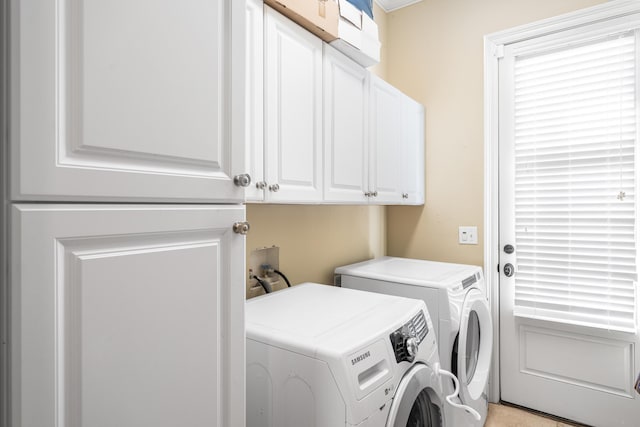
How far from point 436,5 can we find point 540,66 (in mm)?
830

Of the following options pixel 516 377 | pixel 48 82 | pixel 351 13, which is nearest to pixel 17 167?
pixel 48 82

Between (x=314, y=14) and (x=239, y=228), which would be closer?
(x=239, y=228)

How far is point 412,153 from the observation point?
7.75 feet

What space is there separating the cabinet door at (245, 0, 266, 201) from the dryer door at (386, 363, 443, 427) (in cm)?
77

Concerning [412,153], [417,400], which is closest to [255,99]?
[417,400]

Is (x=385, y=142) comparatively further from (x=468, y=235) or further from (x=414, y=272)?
(x=468, y=235)

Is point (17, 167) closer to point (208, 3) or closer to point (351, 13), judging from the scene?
point (208, 3)

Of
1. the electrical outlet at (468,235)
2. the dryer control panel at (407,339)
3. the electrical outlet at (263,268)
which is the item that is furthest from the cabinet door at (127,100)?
the electrical outlet at (468,235)

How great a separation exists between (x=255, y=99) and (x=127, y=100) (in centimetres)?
65

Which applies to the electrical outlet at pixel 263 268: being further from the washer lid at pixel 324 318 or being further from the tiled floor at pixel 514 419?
the tiled floor at pixel 514 419

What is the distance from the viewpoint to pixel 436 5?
97.7 inches

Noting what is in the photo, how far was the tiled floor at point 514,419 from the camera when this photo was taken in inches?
81.2

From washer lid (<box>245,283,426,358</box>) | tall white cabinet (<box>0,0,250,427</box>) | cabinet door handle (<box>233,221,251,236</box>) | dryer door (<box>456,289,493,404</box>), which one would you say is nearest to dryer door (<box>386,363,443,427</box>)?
washer lid (<box>245,283,426,358</box>)

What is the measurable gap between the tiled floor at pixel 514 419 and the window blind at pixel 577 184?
23.6 inches
